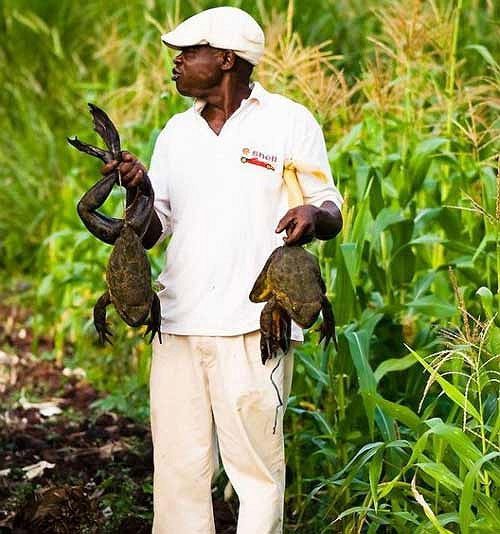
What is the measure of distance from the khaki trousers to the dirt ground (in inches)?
19.7

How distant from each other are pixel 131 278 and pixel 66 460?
1.84 metres

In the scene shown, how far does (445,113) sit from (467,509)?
9.01 ft

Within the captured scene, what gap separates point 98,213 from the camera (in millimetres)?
3541

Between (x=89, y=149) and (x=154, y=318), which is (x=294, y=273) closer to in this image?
(x=154, y=318)

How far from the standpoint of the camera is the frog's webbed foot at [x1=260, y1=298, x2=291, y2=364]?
3535mm

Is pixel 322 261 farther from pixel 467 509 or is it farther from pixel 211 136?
pixel 467 509

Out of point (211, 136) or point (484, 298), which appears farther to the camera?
point (484, 298)

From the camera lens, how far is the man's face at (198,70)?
3.63 meters

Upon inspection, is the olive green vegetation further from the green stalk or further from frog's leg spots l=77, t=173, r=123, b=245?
frog's leg spots l=77, t=173, r=123, b=245

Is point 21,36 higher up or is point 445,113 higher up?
point 21,36

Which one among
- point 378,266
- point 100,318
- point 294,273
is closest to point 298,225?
point 294,273

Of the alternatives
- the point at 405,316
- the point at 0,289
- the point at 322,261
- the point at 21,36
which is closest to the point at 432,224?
the point at 405,316


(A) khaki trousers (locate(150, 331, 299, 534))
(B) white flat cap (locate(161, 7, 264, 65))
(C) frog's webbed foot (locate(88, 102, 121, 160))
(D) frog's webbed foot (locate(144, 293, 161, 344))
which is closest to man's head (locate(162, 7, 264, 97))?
(B) white flat cap (locate(161, 7, 264, 65))

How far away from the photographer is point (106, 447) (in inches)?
213
